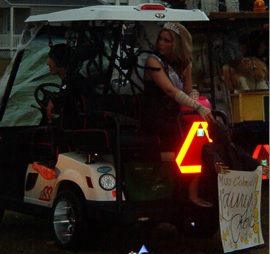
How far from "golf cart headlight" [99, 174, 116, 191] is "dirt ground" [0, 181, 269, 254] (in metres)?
0.44

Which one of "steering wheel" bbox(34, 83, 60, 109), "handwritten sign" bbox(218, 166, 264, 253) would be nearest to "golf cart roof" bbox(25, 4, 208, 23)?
"steering wheel" bbox(34, 83, 60, 109)

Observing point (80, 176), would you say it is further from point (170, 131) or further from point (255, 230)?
point (255, 230)

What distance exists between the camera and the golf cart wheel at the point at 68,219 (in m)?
7.21

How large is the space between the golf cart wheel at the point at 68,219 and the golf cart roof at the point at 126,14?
1.49 m

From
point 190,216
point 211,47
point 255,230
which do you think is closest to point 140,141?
point 190,216

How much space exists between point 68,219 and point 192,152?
1.27m

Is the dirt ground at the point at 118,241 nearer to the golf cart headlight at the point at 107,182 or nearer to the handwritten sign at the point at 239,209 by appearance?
the handwritten sign at the point at 239,209

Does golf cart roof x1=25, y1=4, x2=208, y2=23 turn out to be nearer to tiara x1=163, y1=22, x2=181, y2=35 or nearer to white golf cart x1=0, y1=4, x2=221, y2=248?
white golf cart x1=0, y1=4, x2=221, y2=248

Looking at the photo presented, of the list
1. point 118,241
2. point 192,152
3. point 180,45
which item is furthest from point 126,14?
point 118,241

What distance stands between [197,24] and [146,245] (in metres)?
3.53

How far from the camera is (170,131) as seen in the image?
7.25 meters

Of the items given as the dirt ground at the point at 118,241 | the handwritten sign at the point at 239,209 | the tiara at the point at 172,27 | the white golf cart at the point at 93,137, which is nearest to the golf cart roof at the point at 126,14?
the white golf cart at the point at 93,137

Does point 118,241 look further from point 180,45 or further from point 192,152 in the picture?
point 180,45

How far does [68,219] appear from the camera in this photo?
743cm
